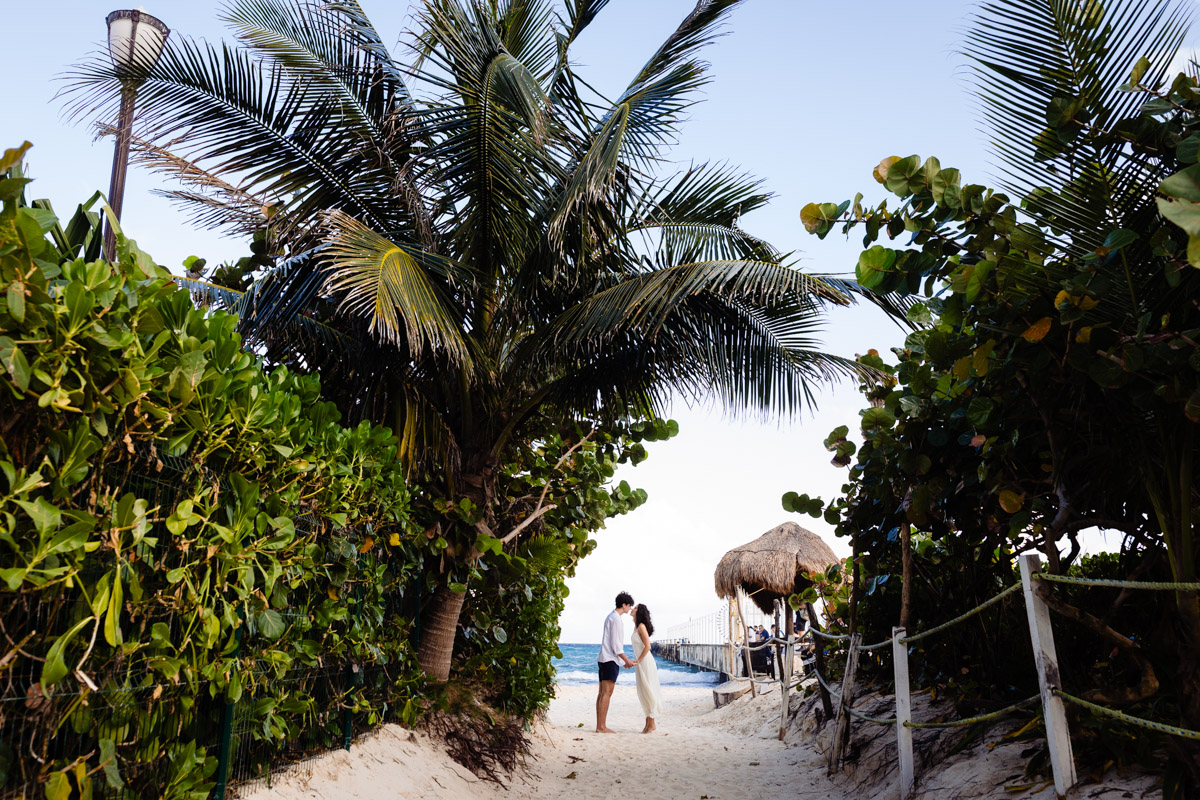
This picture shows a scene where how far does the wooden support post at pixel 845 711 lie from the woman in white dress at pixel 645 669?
374 cm

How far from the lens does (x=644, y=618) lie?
9.99 metres

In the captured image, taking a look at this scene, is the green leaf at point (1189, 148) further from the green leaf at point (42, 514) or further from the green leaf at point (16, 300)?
the green leaf at point (42, 514)

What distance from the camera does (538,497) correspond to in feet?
24.4

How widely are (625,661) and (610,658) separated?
0.97 ft

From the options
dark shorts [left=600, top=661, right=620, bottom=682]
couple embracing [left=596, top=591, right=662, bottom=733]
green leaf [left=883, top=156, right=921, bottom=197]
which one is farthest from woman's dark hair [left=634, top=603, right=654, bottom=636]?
green leaf [left=883, top=156, right=921, bottom=197]

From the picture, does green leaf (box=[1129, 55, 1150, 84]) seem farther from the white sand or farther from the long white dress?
the long white dress

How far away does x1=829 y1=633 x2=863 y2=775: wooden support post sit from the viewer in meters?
A: 5.53

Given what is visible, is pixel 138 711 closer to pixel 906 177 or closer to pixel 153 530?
pixel 153 530

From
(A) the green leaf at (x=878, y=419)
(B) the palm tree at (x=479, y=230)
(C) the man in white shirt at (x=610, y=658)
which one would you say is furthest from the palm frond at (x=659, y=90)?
(C) the man in white shirt at (x=610, y=658)

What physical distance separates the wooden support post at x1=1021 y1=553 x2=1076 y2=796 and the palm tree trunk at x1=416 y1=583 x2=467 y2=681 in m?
3.96

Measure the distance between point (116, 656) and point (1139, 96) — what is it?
3951 millimetres

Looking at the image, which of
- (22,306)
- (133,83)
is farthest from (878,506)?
(133,83)

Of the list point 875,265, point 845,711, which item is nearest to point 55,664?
point 875,265

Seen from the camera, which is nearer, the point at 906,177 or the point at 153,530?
the point at 153,530
